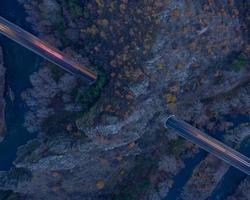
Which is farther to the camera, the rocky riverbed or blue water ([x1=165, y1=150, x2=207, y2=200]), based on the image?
blue water ([x1=165, y1=150, x2=207, y2=200])

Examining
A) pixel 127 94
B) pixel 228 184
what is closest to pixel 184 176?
pixel 228 184

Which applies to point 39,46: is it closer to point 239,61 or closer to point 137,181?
point 137,181

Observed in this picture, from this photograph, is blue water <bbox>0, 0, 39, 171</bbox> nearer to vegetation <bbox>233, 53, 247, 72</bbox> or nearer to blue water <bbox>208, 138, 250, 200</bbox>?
vegetation <bbox>233, 53, 247, 72</bbox>

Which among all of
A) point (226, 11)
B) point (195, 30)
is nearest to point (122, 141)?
point (195, 30)

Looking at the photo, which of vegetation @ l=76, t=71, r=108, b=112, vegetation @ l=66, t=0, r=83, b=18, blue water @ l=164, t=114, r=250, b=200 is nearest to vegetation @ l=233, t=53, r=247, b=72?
blue water @ l=164, t=114, r=250, b=200

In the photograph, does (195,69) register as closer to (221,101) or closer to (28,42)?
(221,101)

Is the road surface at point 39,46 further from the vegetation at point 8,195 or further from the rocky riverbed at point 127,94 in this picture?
Result: the vegetation at point 8,195

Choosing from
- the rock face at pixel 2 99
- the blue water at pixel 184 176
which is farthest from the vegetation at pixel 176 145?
the rock face at pixel 2 99
